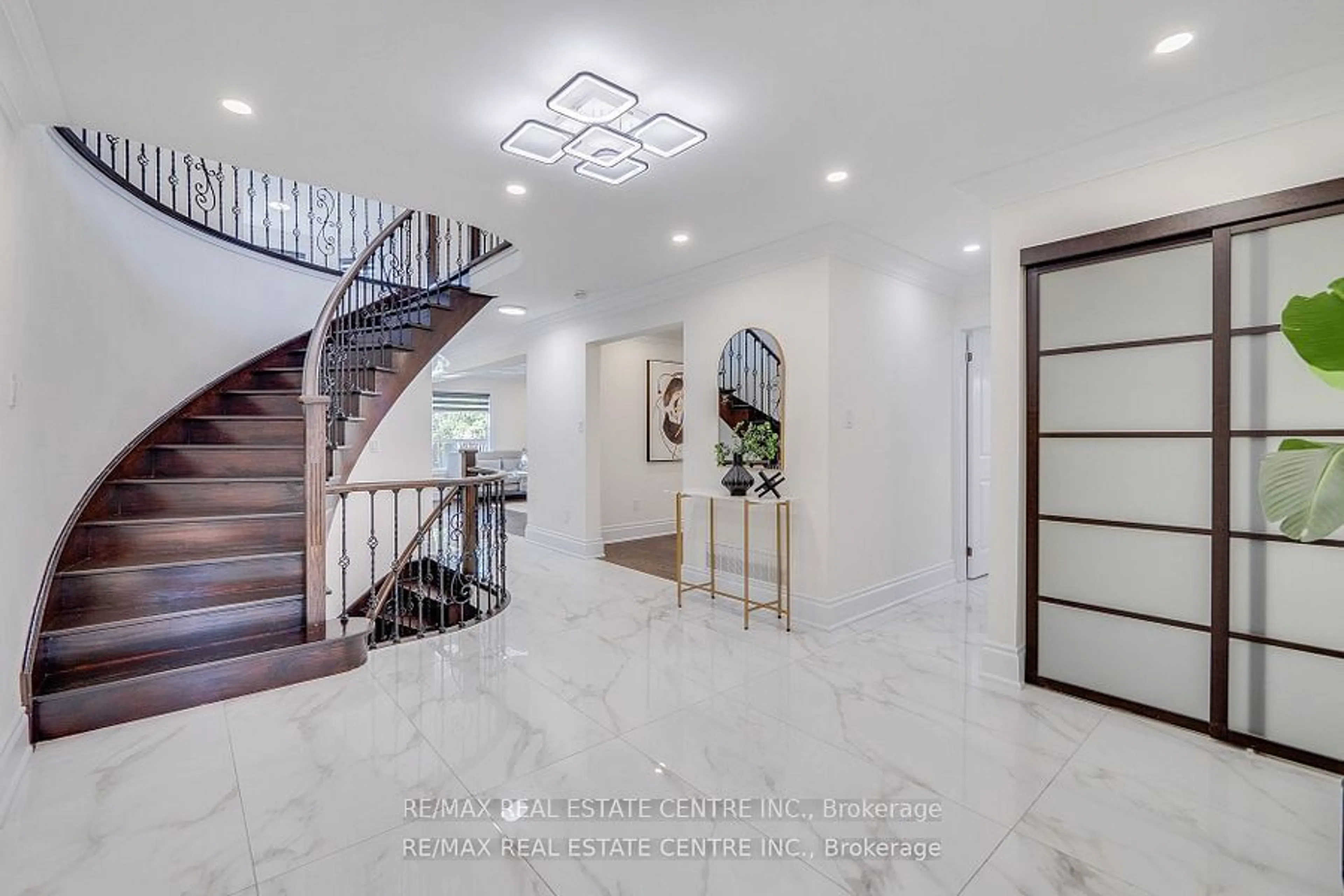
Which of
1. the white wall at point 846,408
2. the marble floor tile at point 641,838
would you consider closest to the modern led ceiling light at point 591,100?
the white wall at point 846,408

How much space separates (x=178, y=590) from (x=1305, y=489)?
4.52m

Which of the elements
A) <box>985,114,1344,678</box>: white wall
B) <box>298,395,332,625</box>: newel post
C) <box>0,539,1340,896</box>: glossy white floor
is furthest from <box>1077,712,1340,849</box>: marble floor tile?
<box>298,395,332,625</box>: newel post

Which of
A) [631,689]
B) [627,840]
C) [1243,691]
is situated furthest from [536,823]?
[1243,691]

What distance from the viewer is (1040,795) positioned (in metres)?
2.04

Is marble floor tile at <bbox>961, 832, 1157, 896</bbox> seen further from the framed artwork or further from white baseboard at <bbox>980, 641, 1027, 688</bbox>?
the framed artwork

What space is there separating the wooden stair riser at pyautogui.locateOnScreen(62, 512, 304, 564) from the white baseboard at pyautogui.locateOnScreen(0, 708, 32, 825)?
104 cm

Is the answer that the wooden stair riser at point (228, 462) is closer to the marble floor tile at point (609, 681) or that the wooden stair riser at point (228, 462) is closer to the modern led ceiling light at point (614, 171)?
the marble floor tile at point (609, 681)

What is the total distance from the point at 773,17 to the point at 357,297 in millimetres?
4441

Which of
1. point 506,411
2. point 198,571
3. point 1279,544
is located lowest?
point 198,571

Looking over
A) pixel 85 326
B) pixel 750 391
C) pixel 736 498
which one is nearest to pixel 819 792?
pixel 736 498

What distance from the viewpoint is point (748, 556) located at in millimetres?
4301

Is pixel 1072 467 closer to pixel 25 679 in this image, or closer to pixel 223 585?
pixel 223 585

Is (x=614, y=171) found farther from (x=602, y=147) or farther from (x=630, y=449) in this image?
(x=630, y=449)

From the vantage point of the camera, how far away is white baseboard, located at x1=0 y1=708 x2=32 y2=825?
195cm
